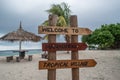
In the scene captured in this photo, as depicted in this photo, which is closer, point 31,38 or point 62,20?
point 31,38

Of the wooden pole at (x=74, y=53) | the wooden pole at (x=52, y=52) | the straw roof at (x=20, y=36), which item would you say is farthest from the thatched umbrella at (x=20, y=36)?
the wooden pole at (x=52, y=52)

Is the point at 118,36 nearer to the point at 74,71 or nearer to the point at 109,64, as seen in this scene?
the point at 109,64

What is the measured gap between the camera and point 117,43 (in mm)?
34375

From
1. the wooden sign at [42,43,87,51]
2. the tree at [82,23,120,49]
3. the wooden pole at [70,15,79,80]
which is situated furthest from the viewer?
the tree at [82,23,120,49]

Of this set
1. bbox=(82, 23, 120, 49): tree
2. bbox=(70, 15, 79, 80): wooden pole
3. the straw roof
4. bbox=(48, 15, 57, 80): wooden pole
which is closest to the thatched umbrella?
the straw roof

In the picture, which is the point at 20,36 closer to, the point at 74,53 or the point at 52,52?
the point at 74,53

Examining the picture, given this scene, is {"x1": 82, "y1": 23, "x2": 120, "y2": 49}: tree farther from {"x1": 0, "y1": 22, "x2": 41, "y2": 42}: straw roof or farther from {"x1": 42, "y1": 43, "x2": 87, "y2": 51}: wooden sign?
{"x1": 42, "y1": 43, "x2": 87, "y2": 51}: wooden sign

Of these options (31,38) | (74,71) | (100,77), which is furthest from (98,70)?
(31,38)

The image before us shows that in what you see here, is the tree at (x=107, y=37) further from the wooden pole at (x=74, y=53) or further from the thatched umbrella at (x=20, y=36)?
the wooden pole at (x=74, y=53)

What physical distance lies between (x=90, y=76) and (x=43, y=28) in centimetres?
564

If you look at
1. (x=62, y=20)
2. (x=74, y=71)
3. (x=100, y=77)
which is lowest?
(x=100, y=77)

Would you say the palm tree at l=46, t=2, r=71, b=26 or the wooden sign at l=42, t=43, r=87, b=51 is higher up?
the palm tree at l=46, t=2, r=71, b=26

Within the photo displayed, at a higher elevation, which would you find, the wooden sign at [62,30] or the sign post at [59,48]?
the wooden sign at [62,30]

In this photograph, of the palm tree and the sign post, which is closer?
the sign post
